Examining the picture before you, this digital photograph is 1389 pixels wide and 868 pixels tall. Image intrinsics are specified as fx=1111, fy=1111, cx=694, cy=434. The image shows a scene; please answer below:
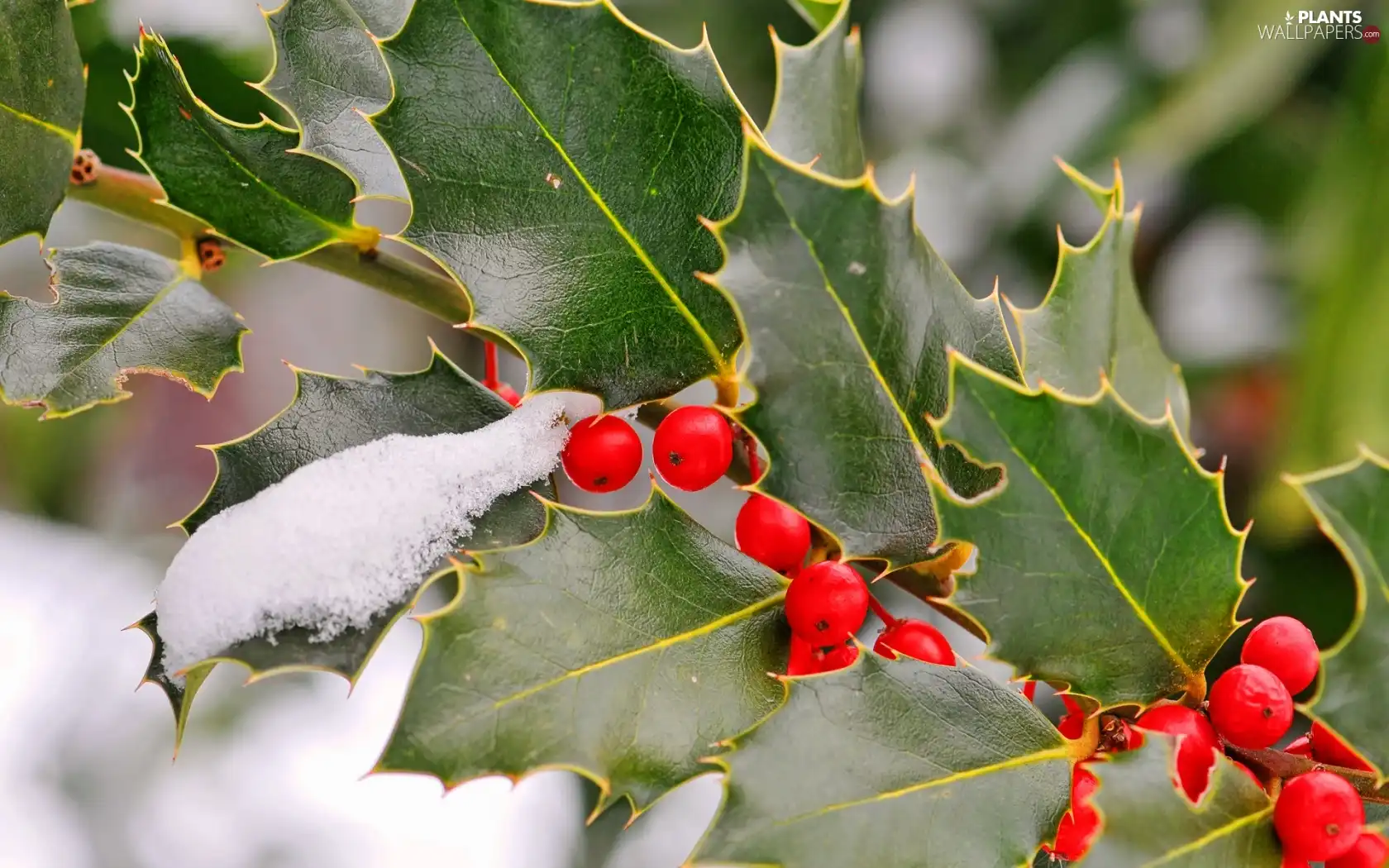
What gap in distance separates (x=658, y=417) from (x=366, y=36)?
0.27 metres

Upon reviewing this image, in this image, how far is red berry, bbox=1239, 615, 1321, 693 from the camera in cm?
54

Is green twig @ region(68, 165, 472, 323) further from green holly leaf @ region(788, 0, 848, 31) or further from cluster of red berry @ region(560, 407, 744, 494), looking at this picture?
green holly leaf @ region(788, 0, 848, 31)

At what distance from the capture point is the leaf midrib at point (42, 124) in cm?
57

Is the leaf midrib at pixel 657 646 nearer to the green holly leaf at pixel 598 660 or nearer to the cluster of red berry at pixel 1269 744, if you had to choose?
the green holly leaf at pixel 598 660

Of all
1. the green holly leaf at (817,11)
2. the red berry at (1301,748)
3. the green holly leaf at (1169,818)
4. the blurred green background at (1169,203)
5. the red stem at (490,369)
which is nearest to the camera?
the green holly leaf at (1169,818)

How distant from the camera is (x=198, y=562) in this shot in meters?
0.48

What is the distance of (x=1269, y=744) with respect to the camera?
1.72 ft

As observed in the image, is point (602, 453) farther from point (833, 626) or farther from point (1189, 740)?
point (1189, 740)

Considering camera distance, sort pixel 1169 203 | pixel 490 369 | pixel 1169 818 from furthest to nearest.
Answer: pixel 1169 203
pixel 490 369
pixel 1169 818

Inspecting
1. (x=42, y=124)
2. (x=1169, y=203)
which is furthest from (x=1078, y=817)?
(x=1169, y=203)

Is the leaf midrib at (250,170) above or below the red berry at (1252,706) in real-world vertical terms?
above

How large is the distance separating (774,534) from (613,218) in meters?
0.18

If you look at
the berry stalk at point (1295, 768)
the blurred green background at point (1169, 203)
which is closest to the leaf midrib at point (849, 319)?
the berry stalk at point (1295, 768)

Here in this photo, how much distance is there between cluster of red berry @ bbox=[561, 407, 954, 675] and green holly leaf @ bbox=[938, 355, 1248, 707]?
0.07 m
